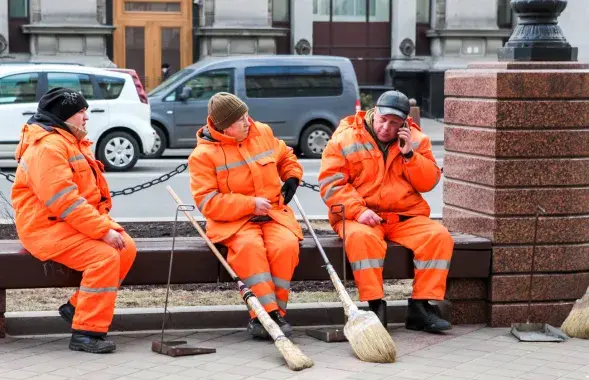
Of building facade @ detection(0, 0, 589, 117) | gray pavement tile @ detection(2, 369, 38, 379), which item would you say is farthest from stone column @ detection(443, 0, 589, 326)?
building facade @ detection(0, 0, 589, 117)

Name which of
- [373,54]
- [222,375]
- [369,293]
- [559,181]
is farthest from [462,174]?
[373,54]

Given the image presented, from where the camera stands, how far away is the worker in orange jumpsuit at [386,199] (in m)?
7.27

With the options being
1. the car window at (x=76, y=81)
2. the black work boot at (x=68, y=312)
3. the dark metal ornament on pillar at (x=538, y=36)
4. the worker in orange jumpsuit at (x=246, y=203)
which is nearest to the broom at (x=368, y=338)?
the worker in orange jumpsuit at (x=246, y=203)

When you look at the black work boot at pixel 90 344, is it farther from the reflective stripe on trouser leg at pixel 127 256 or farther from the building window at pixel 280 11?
the building window at pixel 280 11

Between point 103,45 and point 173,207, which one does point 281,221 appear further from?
point 103,45

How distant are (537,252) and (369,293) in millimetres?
1160

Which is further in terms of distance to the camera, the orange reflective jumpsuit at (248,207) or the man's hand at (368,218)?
the man's hand at (368,218)

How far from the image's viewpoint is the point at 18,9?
89.7 ft

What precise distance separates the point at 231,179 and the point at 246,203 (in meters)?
0.20

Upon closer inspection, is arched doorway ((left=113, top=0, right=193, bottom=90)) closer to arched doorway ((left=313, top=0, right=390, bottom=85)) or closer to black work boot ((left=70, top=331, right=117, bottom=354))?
arched doorway ((left=313, top=0, right=390, bottom=85))

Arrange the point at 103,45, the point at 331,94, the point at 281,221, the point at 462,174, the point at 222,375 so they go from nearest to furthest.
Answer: the point at 222,375, the point at 281,221, the point at 462,174, the point at 331,94, the point at 103,45

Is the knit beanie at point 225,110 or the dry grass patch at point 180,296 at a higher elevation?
the knit beanie at point 225,110

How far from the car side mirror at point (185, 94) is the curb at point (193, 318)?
12971mm

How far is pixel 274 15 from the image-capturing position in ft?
96.3
